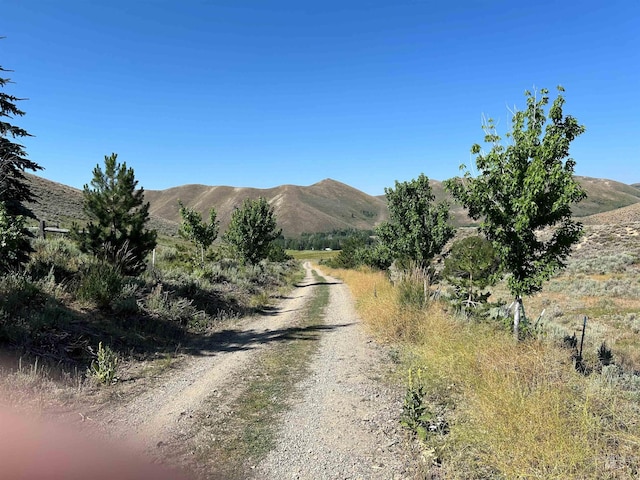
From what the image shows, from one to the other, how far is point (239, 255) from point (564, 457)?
91.8 ft

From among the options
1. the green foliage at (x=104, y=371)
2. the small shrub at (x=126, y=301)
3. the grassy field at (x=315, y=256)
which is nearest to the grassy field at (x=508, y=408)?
the green foliage at (x=104, y=371)

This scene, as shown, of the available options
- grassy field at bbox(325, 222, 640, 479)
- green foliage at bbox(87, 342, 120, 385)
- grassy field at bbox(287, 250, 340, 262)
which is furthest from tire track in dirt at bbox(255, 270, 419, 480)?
grassy field at bbox(287, 250, 340, 262)

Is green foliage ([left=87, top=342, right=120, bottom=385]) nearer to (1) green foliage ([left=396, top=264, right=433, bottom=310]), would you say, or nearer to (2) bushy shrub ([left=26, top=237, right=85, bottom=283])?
(2) bushy shrub ([left=26, top=237, right=85, bottom=283])

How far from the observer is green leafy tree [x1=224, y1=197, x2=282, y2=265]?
29.4 metres

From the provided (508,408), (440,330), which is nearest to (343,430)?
(508,408)

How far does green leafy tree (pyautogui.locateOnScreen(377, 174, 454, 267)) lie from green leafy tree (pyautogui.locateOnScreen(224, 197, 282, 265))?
1329 centimetres

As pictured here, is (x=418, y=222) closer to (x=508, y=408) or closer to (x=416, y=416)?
(x=416, y=416)

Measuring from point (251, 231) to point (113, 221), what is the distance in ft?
50.6

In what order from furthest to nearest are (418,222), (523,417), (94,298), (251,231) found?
(251,231) → (418,222) → (94,298) → (523,417)

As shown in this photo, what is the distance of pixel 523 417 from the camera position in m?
4.08

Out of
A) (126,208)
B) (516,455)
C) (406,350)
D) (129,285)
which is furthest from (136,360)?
(126,208)

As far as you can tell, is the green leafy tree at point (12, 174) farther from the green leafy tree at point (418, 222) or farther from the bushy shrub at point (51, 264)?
the green leafy tree at point (418, 222)

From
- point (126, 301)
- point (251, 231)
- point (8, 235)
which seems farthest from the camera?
point (251, 231)

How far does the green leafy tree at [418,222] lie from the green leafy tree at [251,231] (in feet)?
43.6
